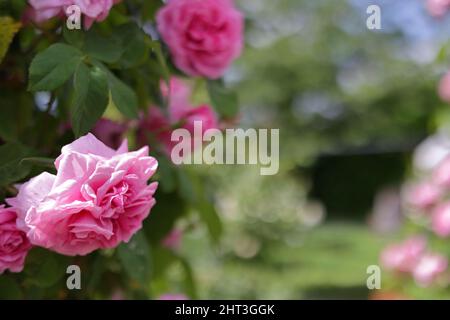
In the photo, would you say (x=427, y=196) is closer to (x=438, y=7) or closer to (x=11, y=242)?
(x=438, y=7)

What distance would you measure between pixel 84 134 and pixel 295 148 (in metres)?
16.6

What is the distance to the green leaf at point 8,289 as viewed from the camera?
82 centimetres

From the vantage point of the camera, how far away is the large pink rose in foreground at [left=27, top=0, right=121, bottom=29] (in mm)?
785

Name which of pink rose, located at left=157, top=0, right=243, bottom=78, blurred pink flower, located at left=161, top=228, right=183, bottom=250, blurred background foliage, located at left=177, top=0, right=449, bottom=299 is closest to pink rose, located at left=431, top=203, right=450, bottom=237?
blurred pink flower, located at left=161, top=228, right=183, bottom=250

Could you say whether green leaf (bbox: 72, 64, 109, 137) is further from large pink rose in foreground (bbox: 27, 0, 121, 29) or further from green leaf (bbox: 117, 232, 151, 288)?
green leaf (bbox: 117, 232, 151, 288)

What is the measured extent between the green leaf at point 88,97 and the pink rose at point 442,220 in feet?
7.61

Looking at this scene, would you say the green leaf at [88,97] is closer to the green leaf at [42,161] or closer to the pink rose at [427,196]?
the green leaf at [42,161]

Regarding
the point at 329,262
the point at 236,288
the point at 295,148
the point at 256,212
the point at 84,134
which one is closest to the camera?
the point at 84,134

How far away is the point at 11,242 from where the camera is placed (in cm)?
73

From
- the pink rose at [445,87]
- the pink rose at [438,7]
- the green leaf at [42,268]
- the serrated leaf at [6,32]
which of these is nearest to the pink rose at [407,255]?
the pink rose at [445,87]

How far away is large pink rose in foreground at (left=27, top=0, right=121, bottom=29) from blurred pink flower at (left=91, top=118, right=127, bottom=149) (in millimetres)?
208

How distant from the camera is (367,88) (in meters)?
17.7
